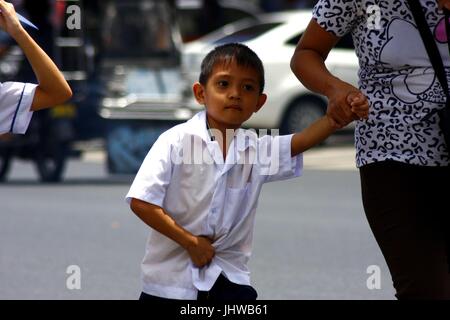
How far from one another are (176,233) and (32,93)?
0.60 meters

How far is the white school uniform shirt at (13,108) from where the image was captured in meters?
4.12

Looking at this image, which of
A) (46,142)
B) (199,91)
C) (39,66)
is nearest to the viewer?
(39,66)

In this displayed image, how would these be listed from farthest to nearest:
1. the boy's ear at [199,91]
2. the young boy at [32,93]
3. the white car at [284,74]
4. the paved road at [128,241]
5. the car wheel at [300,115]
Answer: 1. the car wheel at [300,115]
2. the white car at [284,74]
3. the paved road at [128,241]
4. the boy's ear at [199,91]
5. the young boy at [32,93]

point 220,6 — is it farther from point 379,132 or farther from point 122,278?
point 379,132

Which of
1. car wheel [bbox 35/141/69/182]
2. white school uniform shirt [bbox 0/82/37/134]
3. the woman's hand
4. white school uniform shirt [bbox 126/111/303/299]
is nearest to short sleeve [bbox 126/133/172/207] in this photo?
white school uniform shirt [bbox 126/111/303/299]

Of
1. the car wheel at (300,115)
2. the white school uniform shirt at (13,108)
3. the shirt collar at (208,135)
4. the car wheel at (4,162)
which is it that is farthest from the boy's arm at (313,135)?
the car wheel at (300,115)

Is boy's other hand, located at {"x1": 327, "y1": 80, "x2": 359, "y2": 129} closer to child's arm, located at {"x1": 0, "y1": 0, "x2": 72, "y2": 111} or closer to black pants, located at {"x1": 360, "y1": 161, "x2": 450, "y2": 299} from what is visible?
black pants, located at {"x1": 360, "y1": 161, "x2": 450, "y2": 299}

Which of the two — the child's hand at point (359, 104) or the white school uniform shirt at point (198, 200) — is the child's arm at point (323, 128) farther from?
the white school uniform shirt at point (198, 200)

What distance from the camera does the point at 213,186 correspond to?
4.10 m

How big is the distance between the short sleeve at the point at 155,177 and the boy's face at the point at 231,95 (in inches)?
6.8

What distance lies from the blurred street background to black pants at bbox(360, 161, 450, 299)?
3.62m

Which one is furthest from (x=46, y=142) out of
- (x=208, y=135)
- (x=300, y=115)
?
(x=208, y=135)

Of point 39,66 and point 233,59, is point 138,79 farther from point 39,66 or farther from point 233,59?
point 39,66
